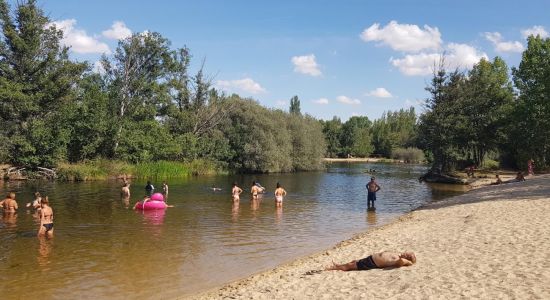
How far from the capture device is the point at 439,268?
11133mm

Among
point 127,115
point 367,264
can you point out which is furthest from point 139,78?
point 367,264

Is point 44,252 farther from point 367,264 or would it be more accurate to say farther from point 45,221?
point 367,264

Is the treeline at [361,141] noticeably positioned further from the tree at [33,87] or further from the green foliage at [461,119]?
the tree at [33,87]

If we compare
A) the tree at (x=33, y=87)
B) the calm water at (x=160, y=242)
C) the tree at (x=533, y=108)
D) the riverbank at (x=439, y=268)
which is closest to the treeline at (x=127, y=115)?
the tree at (x=33, y=87)

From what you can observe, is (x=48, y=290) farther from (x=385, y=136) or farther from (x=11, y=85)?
(x=385, y=136)

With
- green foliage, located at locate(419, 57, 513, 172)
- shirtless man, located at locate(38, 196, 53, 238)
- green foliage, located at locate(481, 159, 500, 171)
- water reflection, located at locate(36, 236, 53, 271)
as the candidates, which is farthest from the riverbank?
green foliage, located at locate(481, 159, 500, 171)

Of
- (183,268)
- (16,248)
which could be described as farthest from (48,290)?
(16,248)

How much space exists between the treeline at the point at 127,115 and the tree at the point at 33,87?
3.9 inches

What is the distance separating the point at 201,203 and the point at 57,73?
96.1ft

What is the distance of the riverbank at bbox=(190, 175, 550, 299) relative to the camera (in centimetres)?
930

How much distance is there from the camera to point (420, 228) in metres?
18.6

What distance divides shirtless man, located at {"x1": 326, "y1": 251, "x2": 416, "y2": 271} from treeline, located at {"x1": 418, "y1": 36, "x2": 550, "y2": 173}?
43.5 m

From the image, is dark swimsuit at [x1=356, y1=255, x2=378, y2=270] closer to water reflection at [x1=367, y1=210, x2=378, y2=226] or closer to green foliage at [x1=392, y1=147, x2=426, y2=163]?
water reflection at [x1=367, y1=210, x2=378, y2=226]

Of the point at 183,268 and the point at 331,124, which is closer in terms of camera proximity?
the point at 183,268
